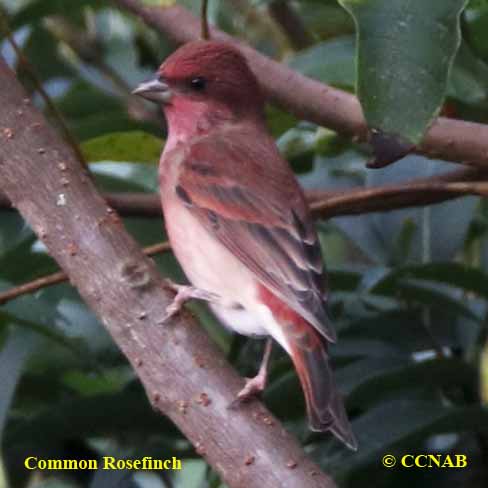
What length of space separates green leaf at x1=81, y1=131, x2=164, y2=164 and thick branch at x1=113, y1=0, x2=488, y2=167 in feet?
1.04

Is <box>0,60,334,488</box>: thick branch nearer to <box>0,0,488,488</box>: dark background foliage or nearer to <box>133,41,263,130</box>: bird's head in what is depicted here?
<box>0,0,488,488</box>: dark background foliage

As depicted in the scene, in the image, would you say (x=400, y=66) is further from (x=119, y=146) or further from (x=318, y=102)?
(x=119, y=146)

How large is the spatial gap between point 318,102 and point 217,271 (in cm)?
60

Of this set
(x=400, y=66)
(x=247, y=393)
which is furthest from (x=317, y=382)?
(x=400, y=66)

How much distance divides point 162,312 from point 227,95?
4.34 feet

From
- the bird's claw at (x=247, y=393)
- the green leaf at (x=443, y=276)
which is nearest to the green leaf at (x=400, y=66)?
the bird's claw at (x=247, y=393)

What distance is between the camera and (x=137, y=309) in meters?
2.60

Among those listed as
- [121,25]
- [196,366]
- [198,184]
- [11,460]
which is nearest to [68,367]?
[11,460]

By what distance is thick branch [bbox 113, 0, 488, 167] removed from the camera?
2.88m

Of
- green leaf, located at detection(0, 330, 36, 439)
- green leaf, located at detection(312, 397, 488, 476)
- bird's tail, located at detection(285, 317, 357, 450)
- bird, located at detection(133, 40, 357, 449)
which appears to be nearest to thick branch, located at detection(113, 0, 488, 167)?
bird, located at detection(133, 40, 357, 449)

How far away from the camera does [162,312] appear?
2607 mm

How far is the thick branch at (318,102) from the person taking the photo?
2.88 m

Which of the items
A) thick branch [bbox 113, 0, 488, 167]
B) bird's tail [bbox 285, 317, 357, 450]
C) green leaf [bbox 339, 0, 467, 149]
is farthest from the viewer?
thick branch [bbox 113, 0, 488, 167]

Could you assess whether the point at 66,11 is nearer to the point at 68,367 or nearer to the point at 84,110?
the point at 84,110
